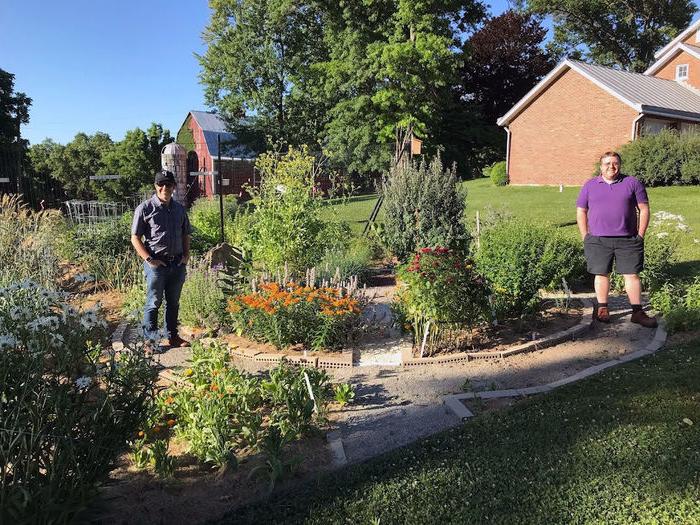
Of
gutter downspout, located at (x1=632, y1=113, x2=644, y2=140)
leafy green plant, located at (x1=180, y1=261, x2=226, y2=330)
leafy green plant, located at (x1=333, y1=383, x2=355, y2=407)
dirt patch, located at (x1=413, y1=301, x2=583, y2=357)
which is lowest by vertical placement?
leafy green plant, located at (x1=333, y1=383, x2=355, y2=407)

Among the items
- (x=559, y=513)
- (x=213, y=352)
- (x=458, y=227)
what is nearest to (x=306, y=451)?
(x=213, y=352)

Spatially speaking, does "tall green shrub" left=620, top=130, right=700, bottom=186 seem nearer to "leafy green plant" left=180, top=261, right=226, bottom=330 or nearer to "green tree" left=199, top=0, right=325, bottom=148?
"leafy green plant" left=180, top=261, right=226, bottom=330

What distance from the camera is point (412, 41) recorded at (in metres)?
25.3

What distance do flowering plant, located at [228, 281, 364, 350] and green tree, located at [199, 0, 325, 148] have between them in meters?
29.7

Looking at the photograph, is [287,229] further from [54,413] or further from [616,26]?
[616,26]

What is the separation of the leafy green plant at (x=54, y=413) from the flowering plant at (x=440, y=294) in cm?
245

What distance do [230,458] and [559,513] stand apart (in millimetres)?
1626

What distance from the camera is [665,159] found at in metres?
17.8

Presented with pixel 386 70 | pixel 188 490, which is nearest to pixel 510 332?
pixel 188 490

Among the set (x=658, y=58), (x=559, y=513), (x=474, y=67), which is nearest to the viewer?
(x=559, y=513)

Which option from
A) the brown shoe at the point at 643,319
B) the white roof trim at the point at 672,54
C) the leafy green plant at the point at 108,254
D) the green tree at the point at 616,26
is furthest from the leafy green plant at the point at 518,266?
the green tree at the point at 616,26

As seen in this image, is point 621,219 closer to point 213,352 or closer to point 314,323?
point 314,323

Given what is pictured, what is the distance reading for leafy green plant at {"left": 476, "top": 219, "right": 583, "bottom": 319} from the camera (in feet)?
17.0

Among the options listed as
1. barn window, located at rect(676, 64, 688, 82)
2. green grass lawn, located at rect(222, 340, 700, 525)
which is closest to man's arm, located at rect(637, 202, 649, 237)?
green grass lawn, located at rect(222, 340, 700, 525)
